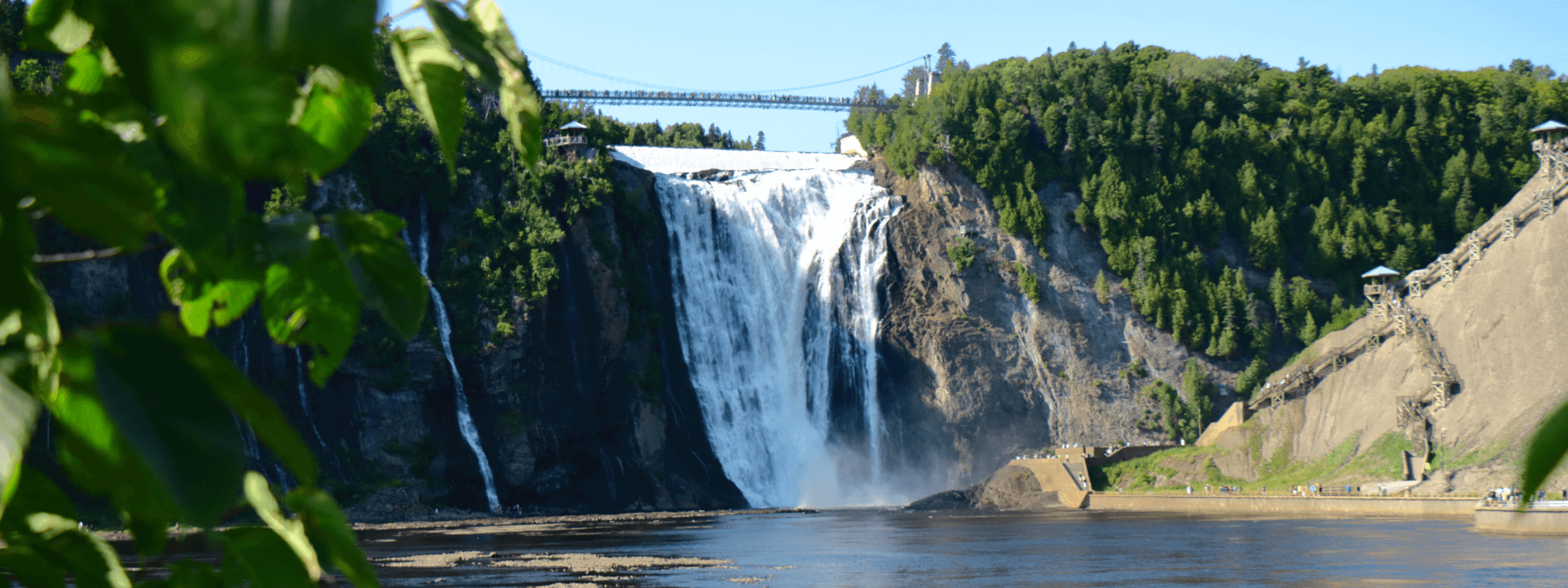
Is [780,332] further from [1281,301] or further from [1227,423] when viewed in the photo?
[1281,301]

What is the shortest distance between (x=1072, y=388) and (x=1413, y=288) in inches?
704

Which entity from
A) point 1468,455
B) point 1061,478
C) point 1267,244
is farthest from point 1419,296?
point 1061,478

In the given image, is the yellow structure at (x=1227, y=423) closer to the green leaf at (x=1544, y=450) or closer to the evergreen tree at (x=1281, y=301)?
the evergreen tree at (x=1281, y=301)

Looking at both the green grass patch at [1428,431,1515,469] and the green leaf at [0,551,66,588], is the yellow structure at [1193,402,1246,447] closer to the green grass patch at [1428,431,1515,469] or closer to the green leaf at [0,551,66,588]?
the green grass patch at [1428,431,1515,469]

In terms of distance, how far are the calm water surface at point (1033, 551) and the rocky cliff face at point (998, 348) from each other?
1631cm

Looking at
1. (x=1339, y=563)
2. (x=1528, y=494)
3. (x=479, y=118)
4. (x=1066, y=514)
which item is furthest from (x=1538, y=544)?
(x=479, y=118)

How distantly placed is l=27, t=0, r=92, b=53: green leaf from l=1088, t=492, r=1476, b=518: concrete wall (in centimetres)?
5138

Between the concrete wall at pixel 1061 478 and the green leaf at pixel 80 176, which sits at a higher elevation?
the green leaf at pixel 80 176

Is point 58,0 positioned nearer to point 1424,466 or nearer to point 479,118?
point 1424,466

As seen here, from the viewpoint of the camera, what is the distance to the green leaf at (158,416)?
3.23ft

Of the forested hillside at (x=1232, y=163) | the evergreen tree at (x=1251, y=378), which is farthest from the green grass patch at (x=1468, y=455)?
the forested hillside at (x=1232, y=163)

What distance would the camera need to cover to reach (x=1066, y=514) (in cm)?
5391

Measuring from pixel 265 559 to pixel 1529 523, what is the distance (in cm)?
4313

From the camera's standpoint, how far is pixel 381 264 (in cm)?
148
